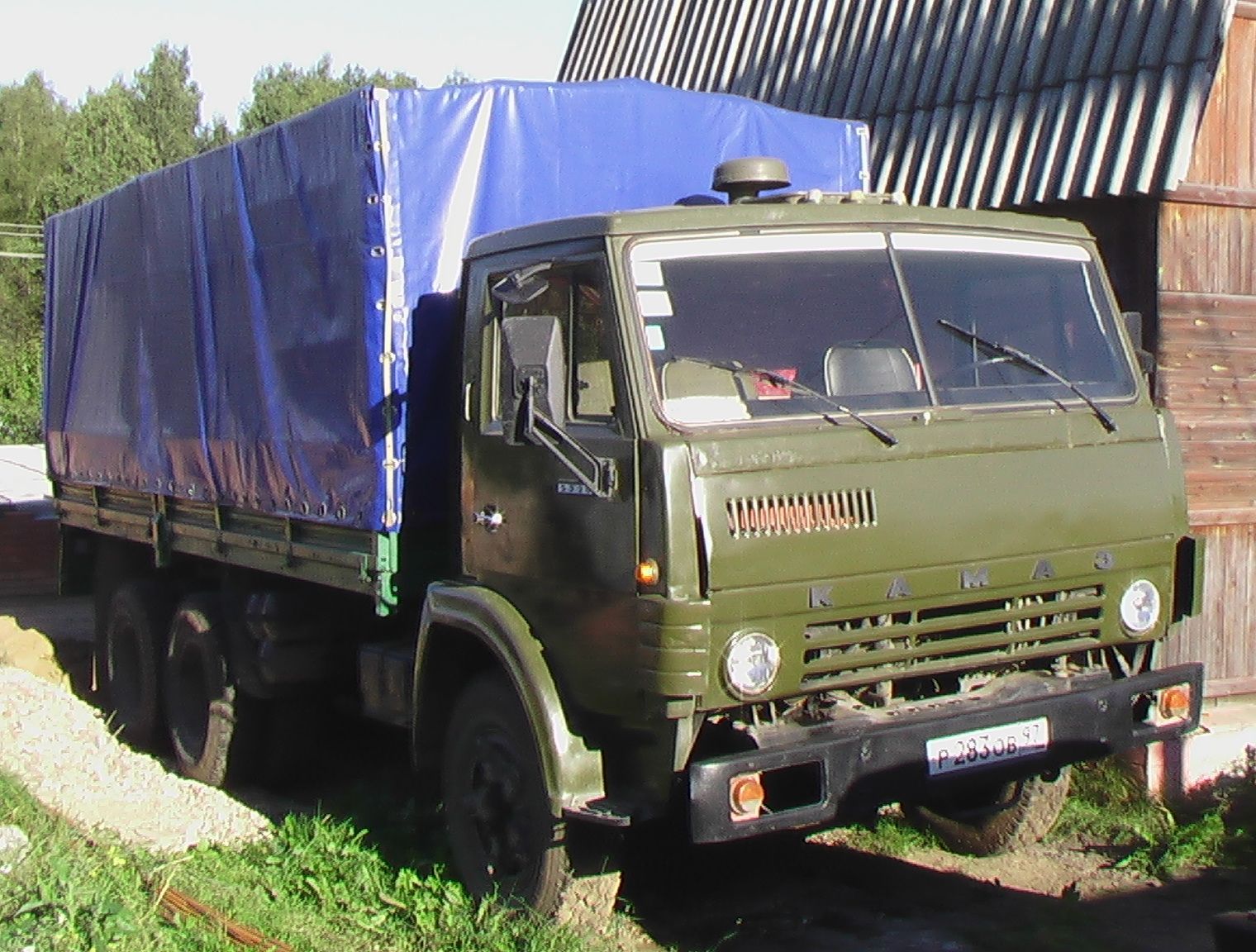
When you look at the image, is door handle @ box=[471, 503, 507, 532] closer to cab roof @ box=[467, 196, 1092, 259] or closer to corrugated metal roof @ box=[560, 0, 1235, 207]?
cab roof @ box=[467, 196, 1092, 259]

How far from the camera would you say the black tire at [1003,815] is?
20.5ft

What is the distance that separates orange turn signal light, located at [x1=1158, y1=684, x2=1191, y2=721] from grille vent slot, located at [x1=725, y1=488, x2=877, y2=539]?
4.63 feet

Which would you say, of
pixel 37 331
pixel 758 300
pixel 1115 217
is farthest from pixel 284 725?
pixel 37 331

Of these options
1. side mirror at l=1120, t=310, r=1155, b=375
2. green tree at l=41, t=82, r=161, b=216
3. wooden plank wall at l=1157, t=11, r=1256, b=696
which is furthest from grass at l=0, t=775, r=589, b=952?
green tree at l=41, t=82, r=161, b=216

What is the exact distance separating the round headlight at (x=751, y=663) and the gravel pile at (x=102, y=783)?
305cm

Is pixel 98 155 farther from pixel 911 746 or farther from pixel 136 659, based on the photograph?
pixel 911 746

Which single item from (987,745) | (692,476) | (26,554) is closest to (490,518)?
(692,476)

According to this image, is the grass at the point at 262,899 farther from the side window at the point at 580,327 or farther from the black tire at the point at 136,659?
the black tire at the point at 136,659

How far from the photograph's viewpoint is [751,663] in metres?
4.70

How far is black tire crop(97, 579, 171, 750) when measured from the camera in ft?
29.3

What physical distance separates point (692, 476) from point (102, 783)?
470cm

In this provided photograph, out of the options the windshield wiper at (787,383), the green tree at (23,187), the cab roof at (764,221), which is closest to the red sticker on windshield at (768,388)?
the windshield wiper at (787,383)

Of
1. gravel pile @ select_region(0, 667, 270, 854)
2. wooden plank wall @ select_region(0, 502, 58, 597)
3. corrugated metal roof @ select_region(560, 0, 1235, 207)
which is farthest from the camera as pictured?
wooden plank wall @ select_region(0, 502, 58, 597)

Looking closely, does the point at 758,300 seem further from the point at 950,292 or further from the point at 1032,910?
the point at 1032,910
